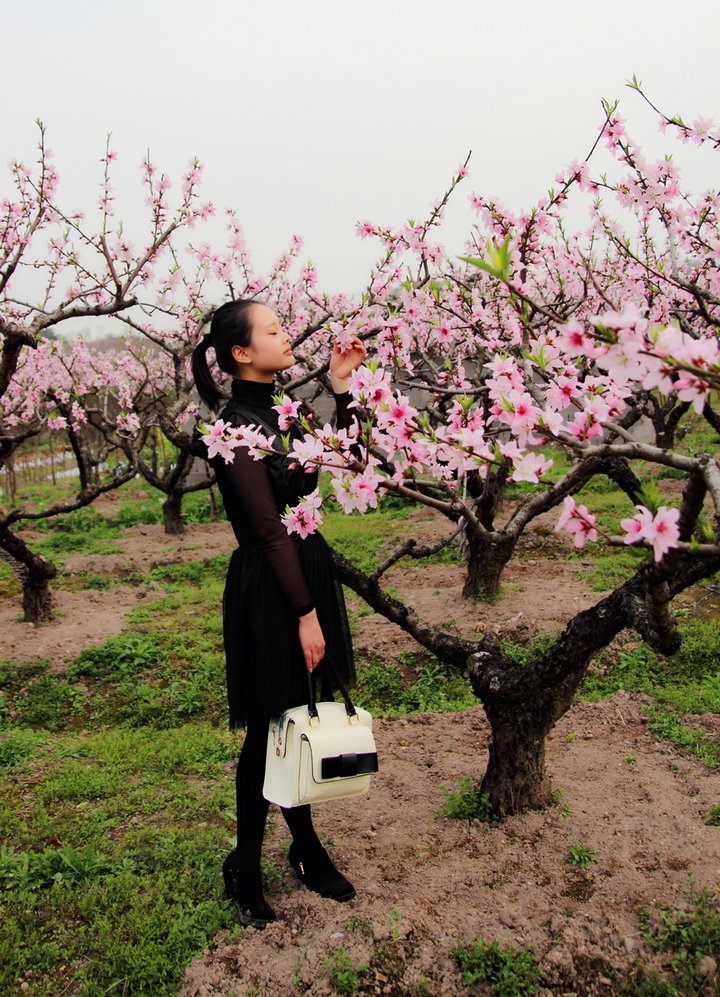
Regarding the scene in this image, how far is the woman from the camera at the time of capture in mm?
2391

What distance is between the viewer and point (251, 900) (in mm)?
2549

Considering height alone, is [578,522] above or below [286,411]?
below

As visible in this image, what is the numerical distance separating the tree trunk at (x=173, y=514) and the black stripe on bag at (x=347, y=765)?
8185 millimetres

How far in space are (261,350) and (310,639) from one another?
0.98 m

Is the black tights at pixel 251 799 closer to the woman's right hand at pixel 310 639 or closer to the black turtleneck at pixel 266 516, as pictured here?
the woman's right hand at pixel 310 639

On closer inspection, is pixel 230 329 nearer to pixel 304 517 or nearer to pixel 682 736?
pixel 304 517

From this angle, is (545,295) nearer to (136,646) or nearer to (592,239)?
(592,239)

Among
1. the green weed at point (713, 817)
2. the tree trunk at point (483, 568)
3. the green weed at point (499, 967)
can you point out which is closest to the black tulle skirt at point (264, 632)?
the green weed at point (499, 967)

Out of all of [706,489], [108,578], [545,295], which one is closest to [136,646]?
[108,578]

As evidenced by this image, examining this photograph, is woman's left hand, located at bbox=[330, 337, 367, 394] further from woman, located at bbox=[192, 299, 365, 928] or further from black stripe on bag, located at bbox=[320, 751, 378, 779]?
black stripe on bag, located at bbox=[320, 751, 378, 779]

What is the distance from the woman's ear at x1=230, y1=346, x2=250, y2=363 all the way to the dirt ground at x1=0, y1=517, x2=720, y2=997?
190 centimetres

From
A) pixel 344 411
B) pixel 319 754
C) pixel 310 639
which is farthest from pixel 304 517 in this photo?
pixel 319 754

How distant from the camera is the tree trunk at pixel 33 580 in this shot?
20.8 ft

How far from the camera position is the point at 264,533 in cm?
238
